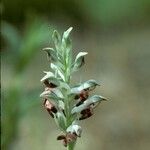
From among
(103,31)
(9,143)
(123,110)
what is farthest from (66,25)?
(9,143)

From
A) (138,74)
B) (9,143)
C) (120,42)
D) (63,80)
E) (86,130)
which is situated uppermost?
(120,42)

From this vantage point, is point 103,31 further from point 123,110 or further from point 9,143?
point 9,143

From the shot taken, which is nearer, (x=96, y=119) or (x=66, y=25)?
(x=96, y=119)

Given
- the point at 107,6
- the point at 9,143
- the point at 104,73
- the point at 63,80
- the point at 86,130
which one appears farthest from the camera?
the point at 107,6

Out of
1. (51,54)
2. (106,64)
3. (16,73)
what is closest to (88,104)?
(51,54)

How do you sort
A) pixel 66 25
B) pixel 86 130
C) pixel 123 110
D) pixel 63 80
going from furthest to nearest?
1. pixel 66 25
2. pixel 123 110
3. pixel 86 130
4. pixel 63 80

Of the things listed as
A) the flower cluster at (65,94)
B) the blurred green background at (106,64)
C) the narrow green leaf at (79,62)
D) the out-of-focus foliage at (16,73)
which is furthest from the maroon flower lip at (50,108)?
the blurred green background at (106,64)
